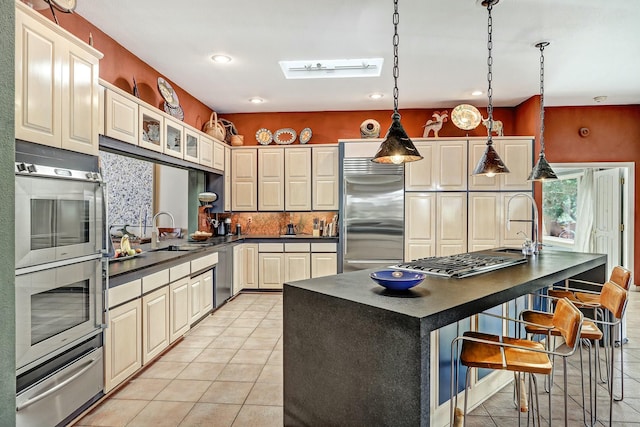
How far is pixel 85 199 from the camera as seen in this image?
2.05 m

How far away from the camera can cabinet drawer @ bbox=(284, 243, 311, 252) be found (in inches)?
207

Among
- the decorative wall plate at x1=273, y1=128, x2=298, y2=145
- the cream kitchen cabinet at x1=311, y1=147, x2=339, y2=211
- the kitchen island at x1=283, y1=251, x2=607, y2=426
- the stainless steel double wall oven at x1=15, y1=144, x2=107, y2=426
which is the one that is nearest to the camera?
the kitchen island at x1=283, y1=251, x2=607, y2=426

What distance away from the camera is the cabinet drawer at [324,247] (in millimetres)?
5219

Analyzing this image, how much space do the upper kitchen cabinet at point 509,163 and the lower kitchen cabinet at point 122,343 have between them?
444 centimetres

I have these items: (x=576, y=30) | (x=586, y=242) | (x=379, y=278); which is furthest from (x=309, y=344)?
(x=586, y=242)

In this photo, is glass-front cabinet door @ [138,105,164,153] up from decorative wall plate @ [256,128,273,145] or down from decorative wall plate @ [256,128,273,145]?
down

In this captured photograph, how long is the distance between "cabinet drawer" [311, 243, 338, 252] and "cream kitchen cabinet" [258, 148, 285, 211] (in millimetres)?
816

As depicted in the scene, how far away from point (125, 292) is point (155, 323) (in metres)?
0.56

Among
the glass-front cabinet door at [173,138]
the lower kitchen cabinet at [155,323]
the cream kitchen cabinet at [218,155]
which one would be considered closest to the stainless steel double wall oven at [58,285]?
the lower kitchen cabinet at [155,323]

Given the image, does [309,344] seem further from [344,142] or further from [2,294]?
[344,142]

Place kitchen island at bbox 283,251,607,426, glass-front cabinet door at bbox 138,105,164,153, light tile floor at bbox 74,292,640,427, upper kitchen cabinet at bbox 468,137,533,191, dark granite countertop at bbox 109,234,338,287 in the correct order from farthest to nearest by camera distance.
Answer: upper kitchen cabinet at bbox 468,137,533,191
glass-front cabinet door at bbox 138,105,164,153
dark granite countertop at bbox 109,234,338,287
light tile floor at bbox 74,292,640,427
kitchen island at bbox 283,251,607,426

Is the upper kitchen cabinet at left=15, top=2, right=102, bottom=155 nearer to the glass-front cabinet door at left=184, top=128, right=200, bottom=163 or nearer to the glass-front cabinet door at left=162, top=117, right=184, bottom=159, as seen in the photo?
the glass-front cabinet door at left=162, top=117, right=184, bottom=159

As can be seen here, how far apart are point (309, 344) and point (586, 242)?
6929 mm

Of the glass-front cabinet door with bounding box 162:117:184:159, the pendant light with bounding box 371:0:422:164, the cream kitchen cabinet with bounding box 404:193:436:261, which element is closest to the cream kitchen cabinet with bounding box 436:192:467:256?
the cream kitchen cabinet with bounding box 404:193:436:261
